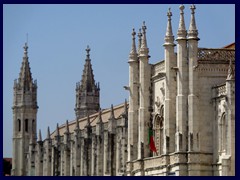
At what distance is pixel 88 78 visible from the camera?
4338 inches

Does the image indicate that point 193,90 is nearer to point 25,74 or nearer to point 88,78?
point 88,78

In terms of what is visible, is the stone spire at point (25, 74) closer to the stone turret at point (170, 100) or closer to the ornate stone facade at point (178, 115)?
the ornate stone facade at point (178, 115)

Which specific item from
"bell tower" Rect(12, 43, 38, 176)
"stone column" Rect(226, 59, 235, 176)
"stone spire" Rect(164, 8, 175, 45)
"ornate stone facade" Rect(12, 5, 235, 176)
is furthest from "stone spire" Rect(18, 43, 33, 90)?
"stone column" Rect(226, 59, 235, 176)

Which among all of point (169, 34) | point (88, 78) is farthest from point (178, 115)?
point (88, 78)

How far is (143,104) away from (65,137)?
28.8 meters

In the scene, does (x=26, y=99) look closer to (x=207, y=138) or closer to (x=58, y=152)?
(x=58, y=152)

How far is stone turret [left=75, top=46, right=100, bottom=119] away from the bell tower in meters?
4.55

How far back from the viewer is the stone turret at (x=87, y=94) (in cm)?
10781

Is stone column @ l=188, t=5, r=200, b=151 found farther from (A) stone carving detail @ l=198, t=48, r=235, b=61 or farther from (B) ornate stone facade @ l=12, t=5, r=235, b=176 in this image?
(A) stone carving detail @ l=198, t=48, r=235, b=61

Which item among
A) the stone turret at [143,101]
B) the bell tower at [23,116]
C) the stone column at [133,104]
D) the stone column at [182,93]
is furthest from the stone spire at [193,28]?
the bell tower at [23,116]

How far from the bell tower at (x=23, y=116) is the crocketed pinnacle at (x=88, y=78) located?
5.15 meters
